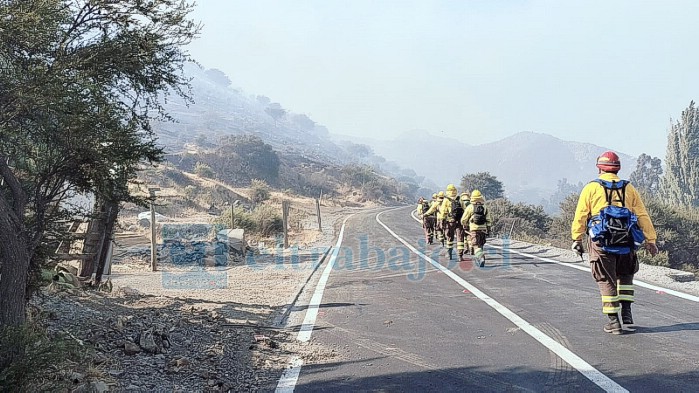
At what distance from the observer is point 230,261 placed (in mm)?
17969

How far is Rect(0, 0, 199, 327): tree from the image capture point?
5.19 m

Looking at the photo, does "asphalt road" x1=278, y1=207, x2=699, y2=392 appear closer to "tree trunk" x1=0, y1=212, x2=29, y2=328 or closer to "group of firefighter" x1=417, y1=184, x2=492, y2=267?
"group of firefighter" x1=417, y1=184, x2=492, y2=267

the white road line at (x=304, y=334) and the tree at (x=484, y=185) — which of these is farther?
the tree at (x=484, y=185)

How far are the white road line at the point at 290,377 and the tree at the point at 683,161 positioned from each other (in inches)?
2024

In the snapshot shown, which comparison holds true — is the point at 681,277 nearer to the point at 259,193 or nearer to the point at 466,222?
the point at 466,222

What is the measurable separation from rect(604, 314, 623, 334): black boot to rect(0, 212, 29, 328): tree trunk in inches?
236

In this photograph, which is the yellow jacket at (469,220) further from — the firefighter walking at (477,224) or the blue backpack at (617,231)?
the blue backpack at (617,231)

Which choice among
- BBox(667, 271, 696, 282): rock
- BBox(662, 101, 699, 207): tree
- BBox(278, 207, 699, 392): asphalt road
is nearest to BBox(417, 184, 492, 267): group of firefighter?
BBox(278, 207, 699, 392): asphalt road

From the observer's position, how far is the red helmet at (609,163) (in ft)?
21.8

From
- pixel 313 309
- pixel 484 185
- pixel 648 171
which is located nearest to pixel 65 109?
pixel 313 309

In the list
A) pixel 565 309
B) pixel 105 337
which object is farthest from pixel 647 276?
pixel 105 337

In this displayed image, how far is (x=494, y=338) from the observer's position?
6379mm

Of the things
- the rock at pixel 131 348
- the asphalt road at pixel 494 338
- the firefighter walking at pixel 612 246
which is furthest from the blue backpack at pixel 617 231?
the rock at pixel 131 348

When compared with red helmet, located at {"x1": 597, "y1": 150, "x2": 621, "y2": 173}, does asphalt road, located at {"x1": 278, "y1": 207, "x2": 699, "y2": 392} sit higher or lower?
lower
